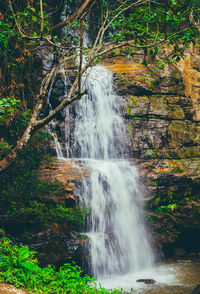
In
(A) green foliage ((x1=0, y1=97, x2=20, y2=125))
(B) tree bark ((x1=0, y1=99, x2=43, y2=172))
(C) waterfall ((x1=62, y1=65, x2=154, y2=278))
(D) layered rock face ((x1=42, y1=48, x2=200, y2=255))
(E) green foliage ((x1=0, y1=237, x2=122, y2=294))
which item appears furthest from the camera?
(D) layered rock face ((x1=42, y1=48, x2=200, y2=255))

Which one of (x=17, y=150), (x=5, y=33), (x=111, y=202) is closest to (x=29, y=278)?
(x=17, y=150)

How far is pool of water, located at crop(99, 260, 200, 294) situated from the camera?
5.25m

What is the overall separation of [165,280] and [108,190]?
2.89m

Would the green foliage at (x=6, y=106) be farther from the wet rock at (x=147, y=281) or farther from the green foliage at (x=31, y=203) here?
the wet rock at (x=147, y=281)

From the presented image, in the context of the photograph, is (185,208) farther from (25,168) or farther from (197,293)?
(25,168)

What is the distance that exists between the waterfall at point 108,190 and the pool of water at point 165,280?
1.31 ft

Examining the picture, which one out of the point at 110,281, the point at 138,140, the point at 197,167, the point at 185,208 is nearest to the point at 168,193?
the point at 185,208

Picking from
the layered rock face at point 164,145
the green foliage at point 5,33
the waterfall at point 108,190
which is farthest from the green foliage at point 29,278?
the green foliage at point 5,33

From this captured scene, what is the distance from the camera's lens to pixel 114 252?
6.59 metres

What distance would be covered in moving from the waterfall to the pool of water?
1.31 feet

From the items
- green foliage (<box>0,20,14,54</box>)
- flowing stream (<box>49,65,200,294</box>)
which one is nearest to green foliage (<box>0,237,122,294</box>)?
flowing stream (<box>49,65,200,294</box>)

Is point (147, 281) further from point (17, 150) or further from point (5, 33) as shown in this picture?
point (5, 33)

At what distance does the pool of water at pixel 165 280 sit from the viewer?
5.25 meters

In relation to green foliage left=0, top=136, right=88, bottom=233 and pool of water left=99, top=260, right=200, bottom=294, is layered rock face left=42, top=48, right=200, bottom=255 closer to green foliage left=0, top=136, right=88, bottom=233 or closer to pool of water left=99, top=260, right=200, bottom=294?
green foliage left=0, top=136, right=88, bottom=233
